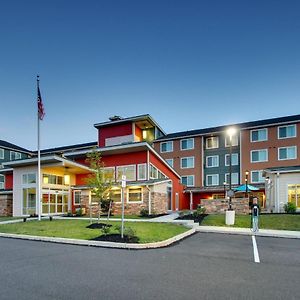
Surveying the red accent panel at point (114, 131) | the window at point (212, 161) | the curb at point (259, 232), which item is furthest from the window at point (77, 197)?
the window at point (212, 161)

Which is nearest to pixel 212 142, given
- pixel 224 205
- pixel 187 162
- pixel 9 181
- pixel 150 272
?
pixel 187 162

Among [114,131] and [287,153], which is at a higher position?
[114,131]

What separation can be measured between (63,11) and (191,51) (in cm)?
1038

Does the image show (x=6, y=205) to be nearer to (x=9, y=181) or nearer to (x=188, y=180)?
A: (x=9, y=181)

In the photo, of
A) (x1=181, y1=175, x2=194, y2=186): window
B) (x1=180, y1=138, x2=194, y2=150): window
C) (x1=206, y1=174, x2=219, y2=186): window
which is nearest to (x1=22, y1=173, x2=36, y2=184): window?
(x1=181, y1=175, x2=194, y2=186): window

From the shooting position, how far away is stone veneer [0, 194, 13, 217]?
2874cm

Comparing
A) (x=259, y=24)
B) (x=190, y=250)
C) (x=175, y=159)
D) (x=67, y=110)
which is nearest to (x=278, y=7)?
(x=259, y=24)

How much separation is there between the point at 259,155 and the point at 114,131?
22.7m

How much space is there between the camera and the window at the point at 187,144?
157ft

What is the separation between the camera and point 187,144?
4822 centimetres

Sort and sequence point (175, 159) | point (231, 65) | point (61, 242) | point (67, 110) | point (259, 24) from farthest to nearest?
point (175, 159) → point (67, 110) → point (231, 65) → point (259, 24) → point (61, 242)

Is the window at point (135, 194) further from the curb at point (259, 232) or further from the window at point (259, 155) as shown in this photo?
the window at point (259, 155)

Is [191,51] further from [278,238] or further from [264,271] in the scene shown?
[264,271]

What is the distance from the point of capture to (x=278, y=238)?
13.9 meters
